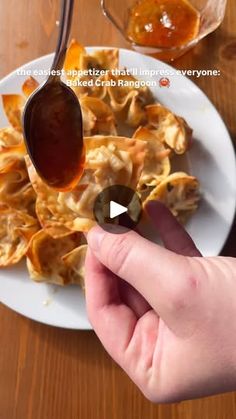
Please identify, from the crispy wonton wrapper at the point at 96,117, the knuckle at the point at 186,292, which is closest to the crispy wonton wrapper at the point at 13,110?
the crispy wonton wrapper at the point at 96,117

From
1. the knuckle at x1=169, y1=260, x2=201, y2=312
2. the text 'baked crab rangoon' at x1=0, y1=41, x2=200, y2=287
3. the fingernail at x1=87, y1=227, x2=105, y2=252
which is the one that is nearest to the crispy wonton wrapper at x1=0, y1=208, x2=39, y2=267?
the text 'baked crab rangoon' at x1=0, y1=41, x2=200, y2=287

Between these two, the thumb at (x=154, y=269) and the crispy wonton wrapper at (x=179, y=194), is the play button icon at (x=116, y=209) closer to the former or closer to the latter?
the crispy wonton wrapper at (x=179, y=194)

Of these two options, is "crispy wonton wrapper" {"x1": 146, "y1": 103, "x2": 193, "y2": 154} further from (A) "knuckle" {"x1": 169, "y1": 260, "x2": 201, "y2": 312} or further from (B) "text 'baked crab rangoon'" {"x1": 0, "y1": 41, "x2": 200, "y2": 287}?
(A) "knuckle" {"x1": 169, "y1": 260, "x2": 201, "y2": 312}

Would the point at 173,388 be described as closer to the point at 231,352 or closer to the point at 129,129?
the point at 231,352

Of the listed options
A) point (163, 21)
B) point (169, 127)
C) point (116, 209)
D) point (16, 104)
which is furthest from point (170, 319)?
point (163, 21)

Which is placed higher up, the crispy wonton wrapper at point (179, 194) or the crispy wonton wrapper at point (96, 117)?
the crispy wonton wrapper at point (96, 117)

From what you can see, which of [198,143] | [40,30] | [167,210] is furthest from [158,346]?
[40,30]
